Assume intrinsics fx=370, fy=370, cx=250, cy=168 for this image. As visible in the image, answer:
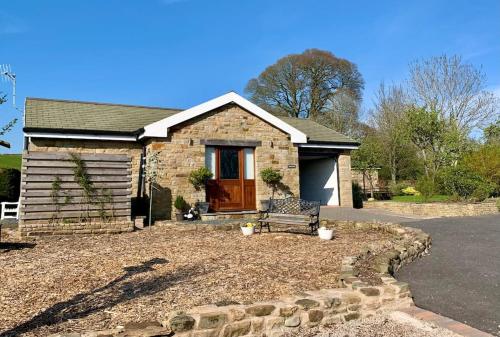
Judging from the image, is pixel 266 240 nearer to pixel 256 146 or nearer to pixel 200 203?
pixel 200 203

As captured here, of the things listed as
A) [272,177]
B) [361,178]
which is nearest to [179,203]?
[272,177]

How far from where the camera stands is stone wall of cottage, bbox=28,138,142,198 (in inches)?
512

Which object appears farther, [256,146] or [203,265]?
[256,146]

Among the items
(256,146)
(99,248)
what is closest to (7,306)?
(99,248)

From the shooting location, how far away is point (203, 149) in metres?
13.8

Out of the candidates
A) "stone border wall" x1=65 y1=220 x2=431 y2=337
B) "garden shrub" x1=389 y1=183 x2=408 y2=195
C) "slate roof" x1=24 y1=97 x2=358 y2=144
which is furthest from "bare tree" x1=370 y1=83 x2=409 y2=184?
"stone border wall" x1=65 y1=220 x2=431 y2=337

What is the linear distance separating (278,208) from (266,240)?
1722 mm

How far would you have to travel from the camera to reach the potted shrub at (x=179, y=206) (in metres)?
12.4

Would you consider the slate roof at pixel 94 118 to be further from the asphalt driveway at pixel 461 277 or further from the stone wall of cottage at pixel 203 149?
the asphalt driveway at pixel 461 277

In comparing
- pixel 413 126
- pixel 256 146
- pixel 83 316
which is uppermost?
pixel 413 126

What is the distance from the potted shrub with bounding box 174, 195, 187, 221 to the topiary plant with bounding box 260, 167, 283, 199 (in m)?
3.39

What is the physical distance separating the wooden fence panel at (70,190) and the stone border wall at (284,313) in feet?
23.5

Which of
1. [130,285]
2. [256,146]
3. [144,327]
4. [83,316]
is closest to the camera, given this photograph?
[144,327]

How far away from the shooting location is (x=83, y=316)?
12.9ft
